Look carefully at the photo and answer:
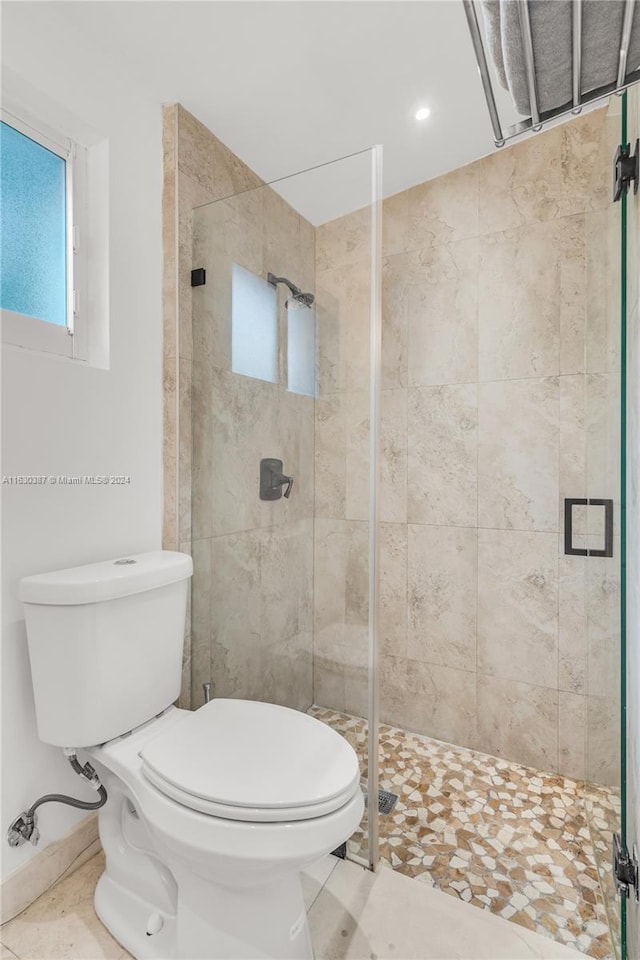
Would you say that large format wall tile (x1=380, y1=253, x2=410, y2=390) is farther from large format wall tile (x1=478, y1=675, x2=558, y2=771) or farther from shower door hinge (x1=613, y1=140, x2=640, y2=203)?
large format wall tile (x1=478, y1=675, x2=558, y2=771)

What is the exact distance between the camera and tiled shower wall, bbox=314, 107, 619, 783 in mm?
1399

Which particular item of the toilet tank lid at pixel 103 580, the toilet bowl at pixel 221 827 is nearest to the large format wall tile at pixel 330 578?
the toilet bowl at pixel 221 827

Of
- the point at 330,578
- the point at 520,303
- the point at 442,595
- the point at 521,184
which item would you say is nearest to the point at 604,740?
the point at 330,578

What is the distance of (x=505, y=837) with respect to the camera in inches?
57.1

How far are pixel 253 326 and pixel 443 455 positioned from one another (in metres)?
0.92

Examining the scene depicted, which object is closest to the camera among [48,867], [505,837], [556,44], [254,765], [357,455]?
[556,44]

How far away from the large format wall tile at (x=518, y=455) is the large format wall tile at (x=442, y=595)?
0.17 meters

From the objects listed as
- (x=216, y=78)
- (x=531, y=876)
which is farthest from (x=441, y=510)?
(x=216, y=78)

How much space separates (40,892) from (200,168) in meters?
2.18

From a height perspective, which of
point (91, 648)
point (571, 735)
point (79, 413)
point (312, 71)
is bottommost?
point (571, 735)

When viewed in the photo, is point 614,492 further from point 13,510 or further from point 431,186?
point 431,186

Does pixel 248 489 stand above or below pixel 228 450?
below

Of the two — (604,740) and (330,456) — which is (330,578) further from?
(604,740)

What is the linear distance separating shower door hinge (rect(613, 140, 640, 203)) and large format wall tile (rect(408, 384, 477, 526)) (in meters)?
0.93
